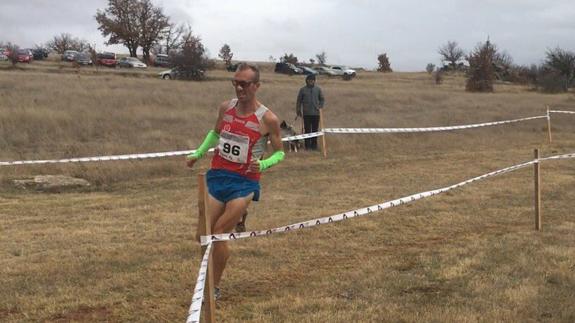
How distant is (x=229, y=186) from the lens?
4598 mm

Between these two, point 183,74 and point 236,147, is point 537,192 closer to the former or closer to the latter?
point 236,147

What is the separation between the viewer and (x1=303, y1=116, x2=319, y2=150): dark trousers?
49.1 feet

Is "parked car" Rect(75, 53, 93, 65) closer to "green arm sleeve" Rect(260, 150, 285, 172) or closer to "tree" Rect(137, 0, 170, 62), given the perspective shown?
"tree" Rect(137, 0, 170, 62)

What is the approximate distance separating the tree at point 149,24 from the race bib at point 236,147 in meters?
63.9

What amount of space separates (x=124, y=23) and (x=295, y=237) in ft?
213

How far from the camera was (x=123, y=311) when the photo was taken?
185 inches

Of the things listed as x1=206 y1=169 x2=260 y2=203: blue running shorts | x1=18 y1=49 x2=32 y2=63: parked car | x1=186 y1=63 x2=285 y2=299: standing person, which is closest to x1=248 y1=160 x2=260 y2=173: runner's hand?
x1=186 y1=63 x2=285 y2=299: standing person

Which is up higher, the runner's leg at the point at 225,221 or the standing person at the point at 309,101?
the standing person at the point at 309,101

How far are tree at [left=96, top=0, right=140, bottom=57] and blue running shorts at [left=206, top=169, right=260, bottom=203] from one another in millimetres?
66384

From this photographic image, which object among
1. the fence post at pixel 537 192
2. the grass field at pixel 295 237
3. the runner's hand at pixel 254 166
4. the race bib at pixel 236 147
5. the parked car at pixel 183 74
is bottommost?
the grass field at pixel 295 237

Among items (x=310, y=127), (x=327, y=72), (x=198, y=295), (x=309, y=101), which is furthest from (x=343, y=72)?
(x=198, y=295)

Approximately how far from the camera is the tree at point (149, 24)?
6675cm

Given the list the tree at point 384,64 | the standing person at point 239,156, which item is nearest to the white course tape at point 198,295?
the standing person at point 239,156

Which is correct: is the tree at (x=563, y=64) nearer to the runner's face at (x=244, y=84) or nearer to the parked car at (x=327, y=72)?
the parked car at (x=327, y=72)
